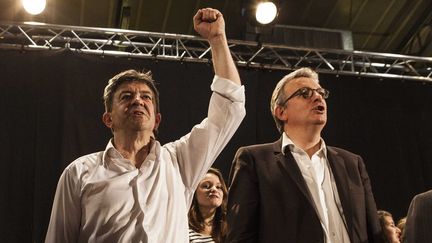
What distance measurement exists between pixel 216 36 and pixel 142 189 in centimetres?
65

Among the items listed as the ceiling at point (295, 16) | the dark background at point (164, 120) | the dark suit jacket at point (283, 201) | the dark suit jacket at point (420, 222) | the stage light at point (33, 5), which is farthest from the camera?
the ceiling at point (295, 16)

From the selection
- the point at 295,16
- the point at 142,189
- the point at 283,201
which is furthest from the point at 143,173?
the point at 295,16

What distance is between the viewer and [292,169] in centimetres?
261

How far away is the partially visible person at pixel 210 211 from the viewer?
3.93 m

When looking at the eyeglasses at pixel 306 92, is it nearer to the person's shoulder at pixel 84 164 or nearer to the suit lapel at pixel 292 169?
the suit lapel at pixel 292 169

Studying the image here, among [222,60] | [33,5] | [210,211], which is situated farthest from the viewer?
[33,5]

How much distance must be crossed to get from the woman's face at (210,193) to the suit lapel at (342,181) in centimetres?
139

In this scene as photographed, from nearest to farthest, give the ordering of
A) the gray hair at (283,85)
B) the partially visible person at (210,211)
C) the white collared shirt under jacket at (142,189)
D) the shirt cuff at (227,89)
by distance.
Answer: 1. the white collared shirt under jacket at (142,189)
2. the shirt cuff at (227,89)
3. the gray hair at (283,85)
4. the partially visible person at (210,211)

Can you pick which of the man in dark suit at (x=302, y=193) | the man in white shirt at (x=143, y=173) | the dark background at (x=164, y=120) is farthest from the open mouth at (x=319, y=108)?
the dark background at (x=164, y=120)

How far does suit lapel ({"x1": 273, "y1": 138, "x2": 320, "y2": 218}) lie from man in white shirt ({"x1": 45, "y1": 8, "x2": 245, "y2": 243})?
0.33 meters

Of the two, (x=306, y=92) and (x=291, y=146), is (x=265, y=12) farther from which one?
(x=291, y=146)

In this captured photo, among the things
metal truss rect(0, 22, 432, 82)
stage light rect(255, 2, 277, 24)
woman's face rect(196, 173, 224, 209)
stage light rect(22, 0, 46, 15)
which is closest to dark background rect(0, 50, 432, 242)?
metal truss rect(0, 22, 432, 82)

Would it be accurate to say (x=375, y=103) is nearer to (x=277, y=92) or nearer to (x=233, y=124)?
(x=277, y=92)

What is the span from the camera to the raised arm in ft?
7.82
